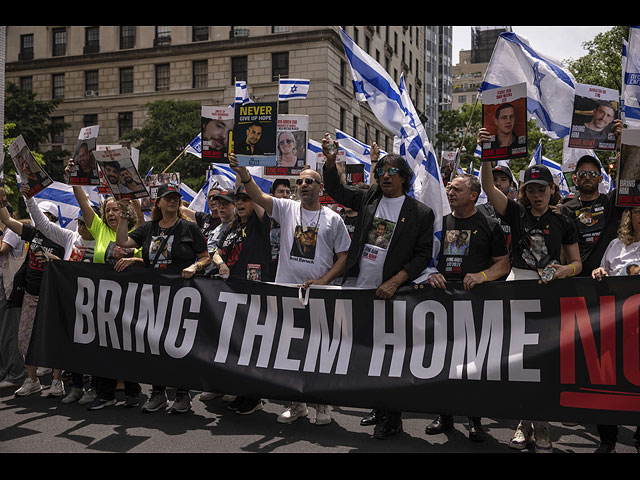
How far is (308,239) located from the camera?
5309 mm

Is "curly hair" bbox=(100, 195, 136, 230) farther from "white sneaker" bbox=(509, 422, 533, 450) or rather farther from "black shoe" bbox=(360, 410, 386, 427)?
"white sneaker" bbox=(509, 422, 533, 450)

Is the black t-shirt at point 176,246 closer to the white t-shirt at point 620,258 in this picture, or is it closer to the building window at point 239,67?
the white t-shirt at point 620,258

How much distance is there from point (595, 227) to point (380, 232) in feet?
6.47

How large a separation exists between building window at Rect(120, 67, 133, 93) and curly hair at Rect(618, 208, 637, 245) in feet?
134

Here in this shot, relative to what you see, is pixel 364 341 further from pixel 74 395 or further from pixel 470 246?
pixel 74 395

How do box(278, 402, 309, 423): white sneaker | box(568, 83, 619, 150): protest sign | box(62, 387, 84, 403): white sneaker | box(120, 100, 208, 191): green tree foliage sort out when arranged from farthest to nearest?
box(120, 100, 208, 191): green tree foliage, box(568, 83, 619, 150): protest sign, box(62, 387, 84, 403): white sneaker, box(278, 402, 309, 423): white sneaker

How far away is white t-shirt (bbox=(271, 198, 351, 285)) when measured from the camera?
17.4ft

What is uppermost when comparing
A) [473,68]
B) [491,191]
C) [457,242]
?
[473,68]

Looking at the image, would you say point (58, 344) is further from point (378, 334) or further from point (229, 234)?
point (378, 334)

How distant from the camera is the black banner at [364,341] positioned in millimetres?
4359

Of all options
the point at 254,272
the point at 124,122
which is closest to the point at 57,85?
the point at 124,122

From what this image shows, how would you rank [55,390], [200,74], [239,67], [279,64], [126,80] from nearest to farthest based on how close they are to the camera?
[55,390] < [279,64] < [239,67] < [200,74] < [126,80]

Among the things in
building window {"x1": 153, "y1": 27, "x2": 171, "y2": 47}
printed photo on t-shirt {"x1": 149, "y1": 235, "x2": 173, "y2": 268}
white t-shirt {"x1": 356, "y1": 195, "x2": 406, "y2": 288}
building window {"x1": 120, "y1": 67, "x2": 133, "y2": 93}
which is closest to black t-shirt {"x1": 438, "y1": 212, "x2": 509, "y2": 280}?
white t-shirt {"x1": 356, "y1": 195, "x2": 406, "y2": 288}

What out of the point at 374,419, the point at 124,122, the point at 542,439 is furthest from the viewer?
the point at 124,122
